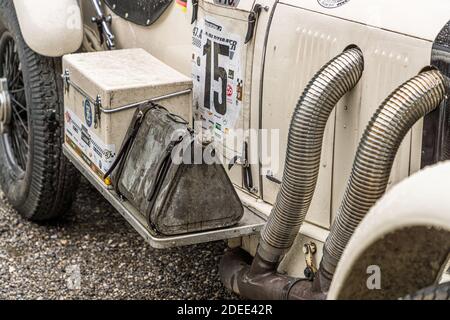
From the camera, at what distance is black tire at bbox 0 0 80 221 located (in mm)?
4004

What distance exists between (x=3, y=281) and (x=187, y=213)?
1.34 m

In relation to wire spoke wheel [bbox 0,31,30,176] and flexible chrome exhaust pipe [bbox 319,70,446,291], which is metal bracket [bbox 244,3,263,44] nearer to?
flexible chrome exhaust pipe [bbox 319,70,446,291]

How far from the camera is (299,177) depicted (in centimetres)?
271

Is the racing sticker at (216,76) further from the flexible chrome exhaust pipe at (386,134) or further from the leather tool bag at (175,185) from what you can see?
the flexible chrome exhaust pipe at (386,134)

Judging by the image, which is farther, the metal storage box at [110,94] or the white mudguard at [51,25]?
the white mudguard at [51,25]

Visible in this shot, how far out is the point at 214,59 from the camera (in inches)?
125

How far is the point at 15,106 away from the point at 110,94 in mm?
1404

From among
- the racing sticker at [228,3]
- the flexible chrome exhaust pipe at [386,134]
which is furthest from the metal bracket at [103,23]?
the flexible chrome exhaust pipe at [386,134]

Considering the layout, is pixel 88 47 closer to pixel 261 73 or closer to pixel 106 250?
pixel 106 250

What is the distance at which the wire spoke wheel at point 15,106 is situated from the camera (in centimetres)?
436

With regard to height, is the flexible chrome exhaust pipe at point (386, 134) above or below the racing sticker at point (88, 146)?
above

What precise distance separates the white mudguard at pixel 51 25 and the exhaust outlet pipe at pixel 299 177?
1.43 m
